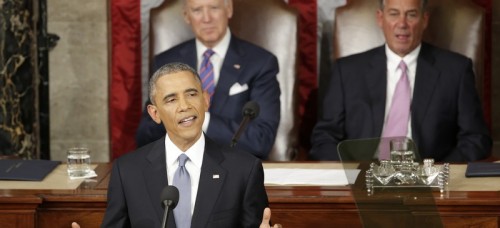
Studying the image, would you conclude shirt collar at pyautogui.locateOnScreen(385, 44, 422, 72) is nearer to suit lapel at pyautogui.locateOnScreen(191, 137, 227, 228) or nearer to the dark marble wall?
the dark marble wall

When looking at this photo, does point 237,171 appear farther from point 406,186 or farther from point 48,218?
point 48,218

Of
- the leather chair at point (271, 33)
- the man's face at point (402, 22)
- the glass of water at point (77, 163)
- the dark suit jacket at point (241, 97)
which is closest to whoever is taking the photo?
the glass of water at point (77, 163)

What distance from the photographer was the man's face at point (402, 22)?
5996mm

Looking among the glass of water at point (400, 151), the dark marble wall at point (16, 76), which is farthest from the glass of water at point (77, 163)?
the dark marble wall at point (16, 76)

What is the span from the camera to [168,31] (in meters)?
6.51

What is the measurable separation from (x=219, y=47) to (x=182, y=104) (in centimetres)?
242

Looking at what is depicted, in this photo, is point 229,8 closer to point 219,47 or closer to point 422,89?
point 219,47

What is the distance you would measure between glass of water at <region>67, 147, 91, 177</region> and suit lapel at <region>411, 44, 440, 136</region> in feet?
6.10

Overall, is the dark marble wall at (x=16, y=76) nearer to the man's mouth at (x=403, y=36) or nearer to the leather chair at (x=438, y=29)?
the leather chair at (x=438, y=29)

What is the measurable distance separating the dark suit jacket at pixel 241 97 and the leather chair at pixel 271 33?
8.8 inches

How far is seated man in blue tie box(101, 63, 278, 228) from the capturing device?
3.80 meters

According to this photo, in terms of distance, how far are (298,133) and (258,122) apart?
80 centimetres

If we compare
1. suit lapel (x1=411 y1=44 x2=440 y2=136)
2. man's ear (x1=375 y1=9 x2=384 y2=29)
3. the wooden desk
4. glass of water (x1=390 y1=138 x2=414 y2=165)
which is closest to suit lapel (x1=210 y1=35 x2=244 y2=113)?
man's ear (x1=375 y1=9 x2=384 y2=29)

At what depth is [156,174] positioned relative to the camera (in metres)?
3.87
